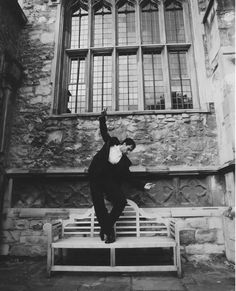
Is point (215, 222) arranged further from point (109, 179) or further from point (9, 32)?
point (9, 32)

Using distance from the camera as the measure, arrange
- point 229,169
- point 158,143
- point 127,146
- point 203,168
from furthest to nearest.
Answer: point 158,143, point 203,168, point 229,169, point 127,146

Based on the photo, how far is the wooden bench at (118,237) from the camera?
3.20 metres

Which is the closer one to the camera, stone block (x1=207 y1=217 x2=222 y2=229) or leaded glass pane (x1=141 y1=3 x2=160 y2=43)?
stone block (x1=207 y1=217 x2=222 y2=229)

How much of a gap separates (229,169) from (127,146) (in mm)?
1735

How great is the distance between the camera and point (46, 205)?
459cm

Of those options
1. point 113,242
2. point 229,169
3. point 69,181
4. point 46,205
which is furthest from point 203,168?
point 46,205

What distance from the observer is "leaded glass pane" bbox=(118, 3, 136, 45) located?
561 centimetres

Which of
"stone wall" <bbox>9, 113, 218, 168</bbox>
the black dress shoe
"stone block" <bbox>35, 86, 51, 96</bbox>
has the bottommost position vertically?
the black dress shoe

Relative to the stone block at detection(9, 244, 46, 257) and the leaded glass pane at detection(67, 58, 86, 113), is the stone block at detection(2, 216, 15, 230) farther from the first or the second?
the leaded glass pane at detection(67, 58, 86, 113)

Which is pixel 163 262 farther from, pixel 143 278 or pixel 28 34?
pixel 28 34

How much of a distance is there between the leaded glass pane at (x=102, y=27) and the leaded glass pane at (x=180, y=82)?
153 centimetres

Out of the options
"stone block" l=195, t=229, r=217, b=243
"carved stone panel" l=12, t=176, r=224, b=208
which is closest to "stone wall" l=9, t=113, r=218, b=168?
"carved stone panel" l=12, t=176, r=224, b=208

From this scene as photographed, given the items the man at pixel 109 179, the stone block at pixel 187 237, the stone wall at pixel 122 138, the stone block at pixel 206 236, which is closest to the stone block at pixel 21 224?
the stone wall at pixel 122 138

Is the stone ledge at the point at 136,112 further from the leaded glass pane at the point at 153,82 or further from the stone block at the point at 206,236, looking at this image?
the stone block at the point at 206,236
